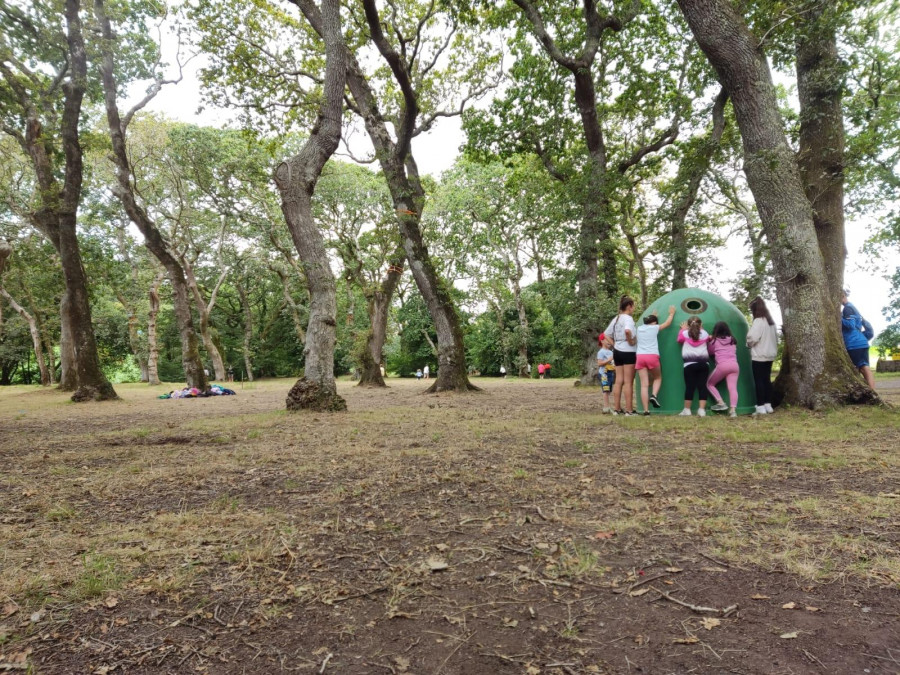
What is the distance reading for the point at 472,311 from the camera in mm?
40312

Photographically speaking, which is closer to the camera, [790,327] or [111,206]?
[790,327]

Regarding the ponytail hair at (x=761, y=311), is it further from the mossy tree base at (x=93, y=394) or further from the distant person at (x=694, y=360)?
the mossy tree base at (x=93, y=394)

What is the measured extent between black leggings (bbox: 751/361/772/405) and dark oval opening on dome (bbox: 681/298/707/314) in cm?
125

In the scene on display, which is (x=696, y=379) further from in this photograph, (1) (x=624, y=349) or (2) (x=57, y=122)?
(2) (x=57, y=122)

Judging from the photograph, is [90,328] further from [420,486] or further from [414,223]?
[420,486]

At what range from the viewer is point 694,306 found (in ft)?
28.5

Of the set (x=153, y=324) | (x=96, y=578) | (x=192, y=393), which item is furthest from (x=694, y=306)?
(x=153, y=324)

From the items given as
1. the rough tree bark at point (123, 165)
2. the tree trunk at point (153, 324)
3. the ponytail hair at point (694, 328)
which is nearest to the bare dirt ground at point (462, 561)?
the ponytail hair at point (694, 328)

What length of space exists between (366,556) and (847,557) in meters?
2.74

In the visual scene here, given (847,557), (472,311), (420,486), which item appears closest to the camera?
(847,557)

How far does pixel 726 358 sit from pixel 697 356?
0.49 meters

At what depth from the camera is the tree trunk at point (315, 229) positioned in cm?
987

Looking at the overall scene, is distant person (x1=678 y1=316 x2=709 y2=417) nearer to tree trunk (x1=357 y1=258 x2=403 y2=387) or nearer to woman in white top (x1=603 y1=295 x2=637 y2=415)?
woman in white top (x1=603 y1=295 x2=637 y2=415)

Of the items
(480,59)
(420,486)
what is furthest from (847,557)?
(480,59)
